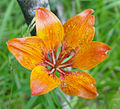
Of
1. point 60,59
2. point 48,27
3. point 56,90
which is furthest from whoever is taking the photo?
point 56,90

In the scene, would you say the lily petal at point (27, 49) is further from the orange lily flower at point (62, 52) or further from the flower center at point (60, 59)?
the flower center at point (60, 59)

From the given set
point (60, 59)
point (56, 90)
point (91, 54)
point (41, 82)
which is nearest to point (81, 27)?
point (91, 54)

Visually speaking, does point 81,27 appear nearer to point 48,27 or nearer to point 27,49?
point 48,27

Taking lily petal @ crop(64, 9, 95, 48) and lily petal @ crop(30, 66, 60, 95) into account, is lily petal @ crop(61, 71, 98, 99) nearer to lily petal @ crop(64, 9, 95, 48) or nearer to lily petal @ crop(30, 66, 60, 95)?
lily petal @ crop(30, 66, 60, 95)

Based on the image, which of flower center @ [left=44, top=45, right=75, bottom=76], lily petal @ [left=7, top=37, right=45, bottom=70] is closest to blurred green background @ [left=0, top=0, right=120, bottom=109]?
flower center @ [left=44, top=45, right=75, bottom=76]

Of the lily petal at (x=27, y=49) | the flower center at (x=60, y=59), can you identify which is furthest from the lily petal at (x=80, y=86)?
the lily petal at (x=27, y=49)

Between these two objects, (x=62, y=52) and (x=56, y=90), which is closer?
(x=62, y=52)
